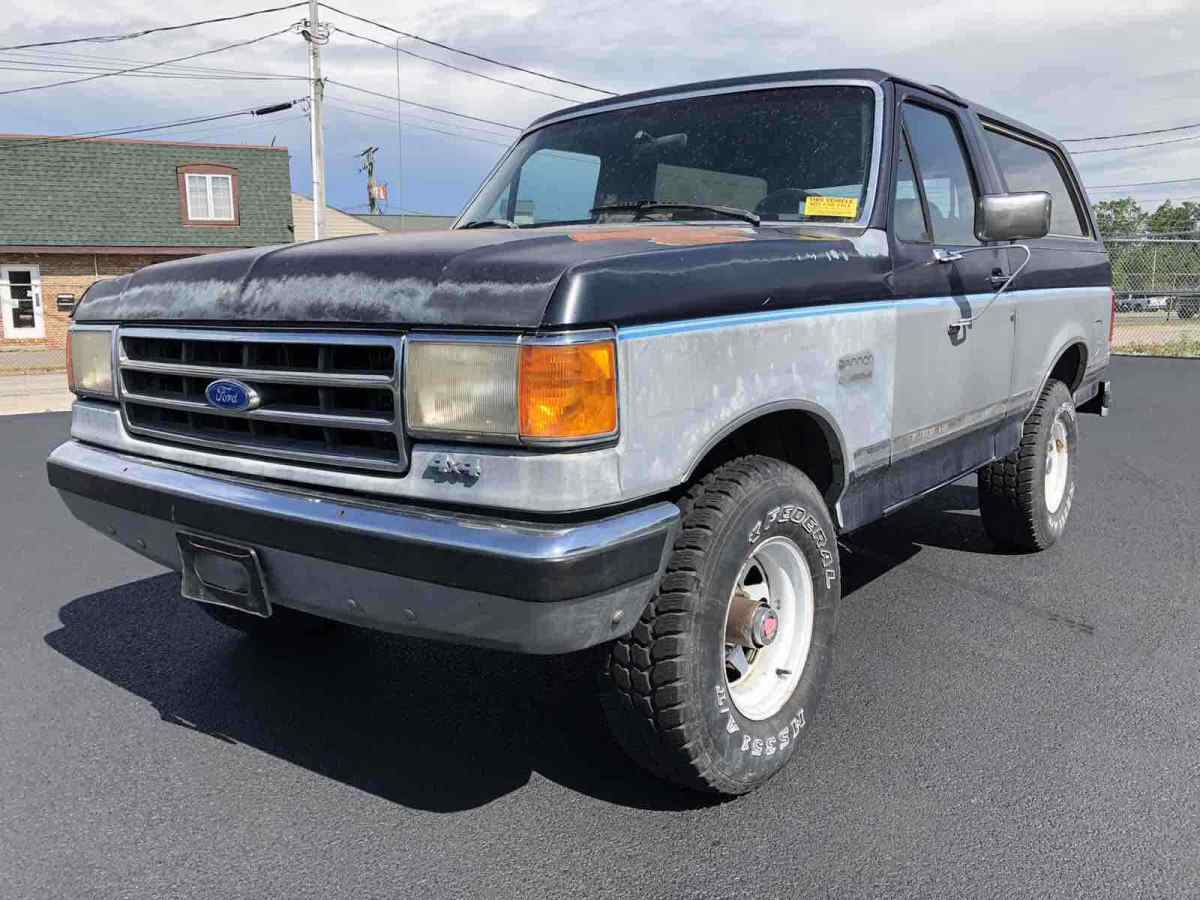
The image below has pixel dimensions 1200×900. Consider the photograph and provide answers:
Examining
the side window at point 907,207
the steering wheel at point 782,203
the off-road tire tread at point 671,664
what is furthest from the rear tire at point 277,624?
the side window at point 907,207

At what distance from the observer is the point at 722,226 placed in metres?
3.17

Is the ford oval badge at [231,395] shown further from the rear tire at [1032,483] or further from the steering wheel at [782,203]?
the rear tire at [1032,483]

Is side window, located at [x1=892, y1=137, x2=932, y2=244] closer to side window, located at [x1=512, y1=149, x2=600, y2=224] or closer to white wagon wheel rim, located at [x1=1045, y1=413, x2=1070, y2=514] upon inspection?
side window, located at [x1=512, y1=149, x2=600, y2=224]

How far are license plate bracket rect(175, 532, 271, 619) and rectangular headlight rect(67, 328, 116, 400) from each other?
2.26 ft

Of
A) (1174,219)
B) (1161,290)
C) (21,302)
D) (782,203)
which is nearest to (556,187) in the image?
(782,203)

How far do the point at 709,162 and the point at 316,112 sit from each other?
1940 cm

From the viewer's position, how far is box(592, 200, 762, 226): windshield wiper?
3.29m

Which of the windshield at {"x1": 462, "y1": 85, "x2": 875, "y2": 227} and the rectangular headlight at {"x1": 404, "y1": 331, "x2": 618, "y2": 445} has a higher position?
the windshield at {"x1": 462, "y1": 85, "x2": 875, "y2": 227}

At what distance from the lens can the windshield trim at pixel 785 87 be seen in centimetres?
A: 328

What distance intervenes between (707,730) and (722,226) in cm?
155

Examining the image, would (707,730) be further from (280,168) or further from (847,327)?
(280,168)

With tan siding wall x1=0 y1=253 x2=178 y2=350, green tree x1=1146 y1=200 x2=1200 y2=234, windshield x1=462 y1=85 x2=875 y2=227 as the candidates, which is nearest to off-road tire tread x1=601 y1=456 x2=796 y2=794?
windshield x1=462 y1=85 x2=875 y2=227

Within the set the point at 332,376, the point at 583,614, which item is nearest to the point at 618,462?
the point at 583,614

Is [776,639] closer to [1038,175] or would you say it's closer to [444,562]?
[444,562]
